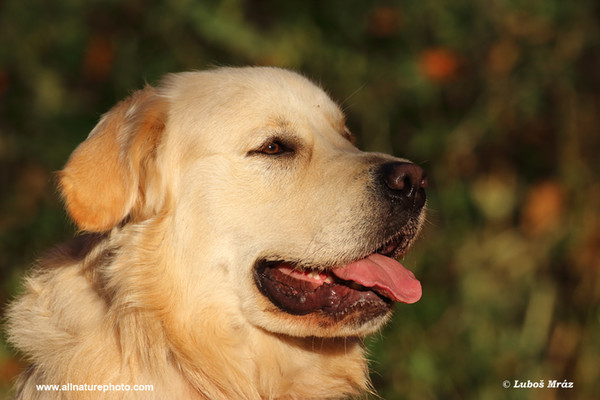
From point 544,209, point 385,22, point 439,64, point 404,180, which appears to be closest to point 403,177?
point 404,180

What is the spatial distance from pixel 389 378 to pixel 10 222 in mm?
3839

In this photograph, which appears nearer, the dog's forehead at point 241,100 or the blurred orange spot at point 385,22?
the dog's forehead at point 241,100

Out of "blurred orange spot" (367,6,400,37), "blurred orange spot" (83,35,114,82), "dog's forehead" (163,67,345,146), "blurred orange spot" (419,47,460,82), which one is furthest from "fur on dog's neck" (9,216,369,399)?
"blurred orange spot" (83,35,114,82)

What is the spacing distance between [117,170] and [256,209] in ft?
1.88

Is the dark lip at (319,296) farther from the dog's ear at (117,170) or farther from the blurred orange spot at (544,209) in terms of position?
the blurred orange spot at (544,209)

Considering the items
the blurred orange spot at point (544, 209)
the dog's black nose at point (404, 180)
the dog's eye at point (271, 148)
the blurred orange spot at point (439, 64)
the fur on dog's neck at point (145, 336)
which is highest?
the blurred orange spot at point (439, 64)

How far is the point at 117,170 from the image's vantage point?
2.72 meters

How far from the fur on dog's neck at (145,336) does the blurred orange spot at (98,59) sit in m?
4.04

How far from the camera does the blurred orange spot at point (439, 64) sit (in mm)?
5824

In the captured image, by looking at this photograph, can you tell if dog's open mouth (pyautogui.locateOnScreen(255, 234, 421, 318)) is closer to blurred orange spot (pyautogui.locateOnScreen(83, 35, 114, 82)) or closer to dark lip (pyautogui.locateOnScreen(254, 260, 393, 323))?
dark lip (pyautogui.locateOnScreen(254, 260, 393, 323))

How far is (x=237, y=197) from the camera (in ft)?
9.21

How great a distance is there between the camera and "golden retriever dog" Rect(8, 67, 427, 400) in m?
2.67

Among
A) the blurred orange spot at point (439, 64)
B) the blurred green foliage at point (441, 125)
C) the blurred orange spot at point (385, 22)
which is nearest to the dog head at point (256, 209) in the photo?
the blurred green foliage at point (441, 125)

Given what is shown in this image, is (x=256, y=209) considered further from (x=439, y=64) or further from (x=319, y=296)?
(x=439, y=64)
